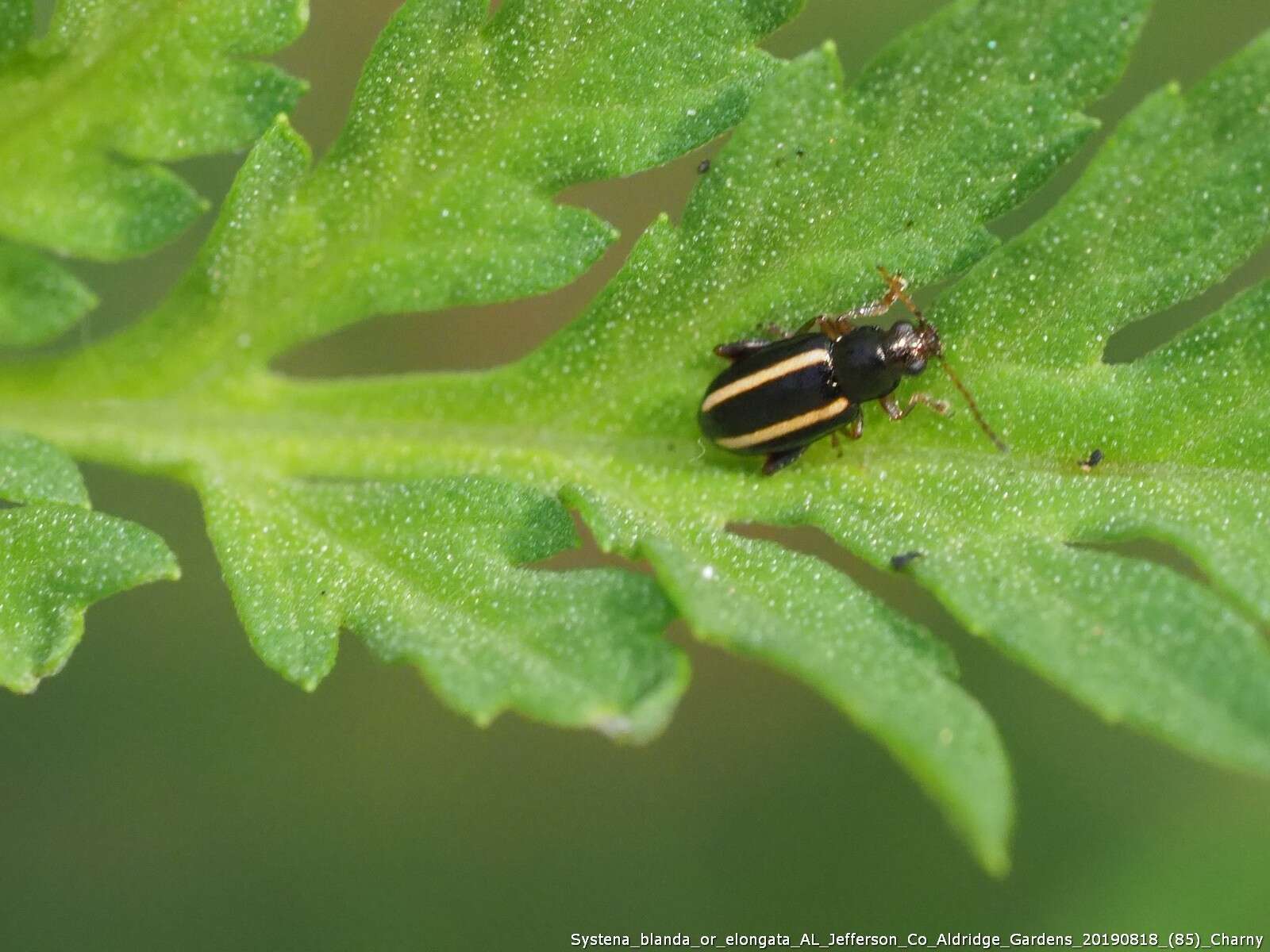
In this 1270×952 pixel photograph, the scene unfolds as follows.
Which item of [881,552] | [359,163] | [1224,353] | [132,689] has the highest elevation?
[359,163]

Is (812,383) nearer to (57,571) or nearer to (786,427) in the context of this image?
A: (786,427)

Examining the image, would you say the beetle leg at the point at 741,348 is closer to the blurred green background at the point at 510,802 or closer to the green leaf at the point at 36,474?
the green leaf at the point at 36,474

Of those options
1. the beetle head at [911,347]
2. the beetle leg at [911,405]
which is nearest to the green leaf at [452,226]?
the beetle head at [911,347]

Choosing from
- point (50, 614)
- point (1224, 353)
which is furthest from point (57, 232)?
point (1224, 353)

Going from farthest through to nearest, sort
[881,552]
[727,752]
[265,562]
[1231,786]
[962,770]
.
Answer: [727,752], [1231,786], [265,562], [881,552], [962,770]

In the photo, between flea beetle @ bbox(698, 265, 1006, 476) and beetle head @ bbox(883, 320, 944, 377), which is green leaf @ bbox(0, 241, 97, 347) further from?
beetle head @ bbox(883, 320, 944, 377)

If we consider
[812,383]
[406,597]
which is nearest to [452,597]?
[406,597]

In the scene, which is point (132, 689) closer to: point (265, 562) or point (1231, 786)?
point (265, 562)
